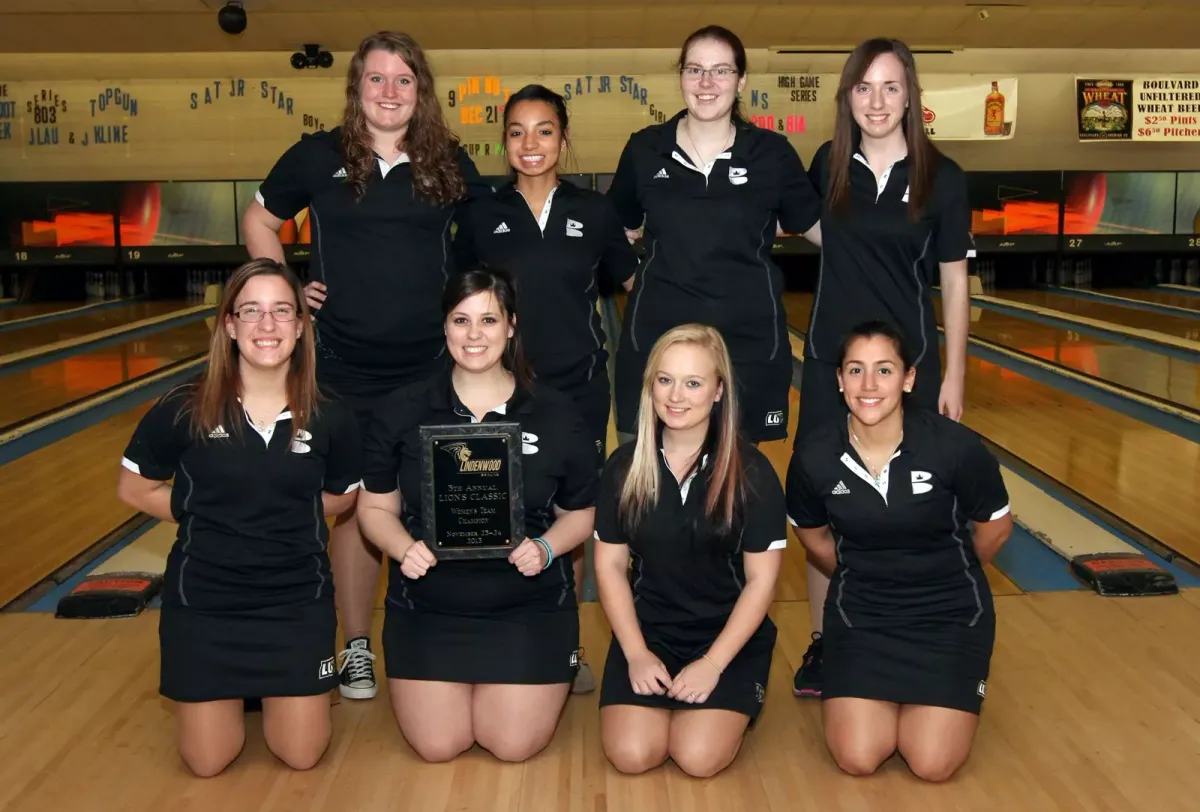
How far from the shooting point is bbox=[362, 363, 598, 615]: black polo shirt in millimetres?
2443

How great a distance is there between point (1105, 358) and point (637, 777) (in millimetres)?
5311

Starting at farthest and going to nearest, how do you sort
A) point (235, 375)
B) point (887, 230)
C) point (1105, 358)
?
1. point (1105, 358)
2. point (887, 230)
3. point (235, 375)

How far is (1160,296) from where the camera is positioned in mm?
10273

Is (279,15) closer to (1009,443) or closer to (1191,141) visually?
(1009,443)

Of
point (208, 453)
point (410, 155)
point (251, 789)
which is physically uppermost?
point (410, 155)

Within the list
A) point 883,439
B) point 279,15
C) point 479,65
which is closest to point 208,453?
point 883,439

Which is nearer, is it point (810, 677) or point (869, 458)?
point (869, 458)

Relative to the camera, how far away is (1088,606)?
122 inches

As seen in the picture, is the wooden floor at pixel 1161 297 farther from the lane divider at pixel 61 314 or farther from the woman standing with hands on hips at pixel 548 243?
the lane divider at pixel 61 314

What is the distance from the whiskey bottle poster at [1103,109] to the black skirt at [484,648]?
10129mm

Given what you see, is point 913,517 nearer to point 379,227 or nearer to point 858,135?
point 858,135

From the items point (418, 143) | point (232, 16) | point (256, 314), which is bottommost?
point (256, 314)

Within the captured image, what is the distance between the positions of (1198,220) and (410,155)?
33.3 feet

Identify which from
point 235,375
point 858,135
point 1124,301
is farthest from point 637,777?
point 1124,301
